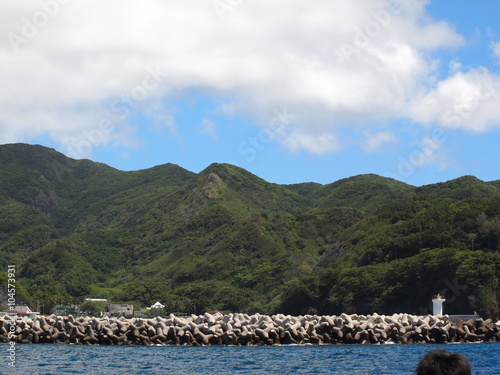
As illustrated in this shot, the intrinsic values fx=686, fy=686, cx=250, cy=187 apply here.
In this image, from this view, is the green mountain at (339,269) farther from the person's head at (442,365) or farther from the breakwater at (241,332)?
the person's head at (442,365)

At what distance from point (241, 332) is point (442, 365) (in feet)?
114

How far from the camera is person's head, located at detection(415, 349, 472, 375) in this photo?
22.5 ft

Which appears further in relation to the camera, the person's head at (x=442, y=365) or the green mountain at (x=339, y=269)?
the green mountain at (x=339, y=269)

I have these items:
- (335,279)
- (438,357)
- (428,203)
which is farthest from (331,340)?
(428,203)

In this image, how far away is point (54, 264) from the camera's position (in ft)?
652

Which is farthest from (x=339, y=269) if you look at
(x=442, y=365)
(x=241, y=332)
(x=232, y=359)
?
(x=442, y=365)

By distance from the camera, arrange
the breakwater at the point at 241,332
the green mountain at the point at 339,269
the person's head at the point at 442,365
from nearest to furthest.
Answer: the person's head at the point at 442,365 → the breakwater at the point at 241,332 → the green mountain at the point at 339,269

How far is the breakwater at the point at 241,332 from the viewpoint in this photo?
41.0 metres

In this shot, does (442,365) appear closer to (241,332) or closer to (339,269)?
(241,332)

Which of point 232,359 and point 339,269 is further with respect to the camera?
point 339,269

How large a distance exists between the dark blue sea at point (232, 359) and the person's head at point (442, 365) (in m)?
20.9

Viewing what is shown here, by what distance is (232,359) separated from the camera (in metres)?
32.7

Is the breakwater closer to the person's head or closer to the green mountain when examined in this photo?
the person's head

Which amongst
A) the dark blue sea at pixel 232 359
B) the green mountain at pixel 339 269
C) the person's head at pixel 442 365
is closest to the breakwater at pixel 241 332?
the dark blue sea at pixel 232 359
